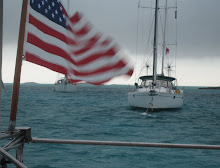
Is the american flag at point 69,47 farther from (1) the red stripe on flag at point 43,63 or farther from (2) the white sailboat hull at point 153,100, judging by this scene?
(2) the white sailboat hull at point 153,100

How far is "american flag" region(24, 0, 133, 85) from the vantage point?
12.5 feet

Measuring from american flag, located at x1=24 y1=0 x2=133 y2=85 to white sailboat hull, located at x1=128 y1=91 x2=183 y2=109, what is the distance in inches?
848

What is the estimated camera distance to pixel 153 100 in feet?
84.3

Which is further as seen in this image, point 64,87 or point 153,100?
point 64,87

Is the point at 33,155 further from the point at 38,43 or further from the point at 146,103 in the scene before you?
the point at 146,103

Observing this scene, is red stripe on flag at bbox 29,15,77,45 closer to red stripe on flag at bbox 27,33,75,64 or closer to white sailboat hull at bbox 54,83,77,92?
red stripe on flag at bbox 27,33,75,64

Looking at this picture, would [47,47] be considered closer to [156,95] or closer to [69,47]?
[69,47]

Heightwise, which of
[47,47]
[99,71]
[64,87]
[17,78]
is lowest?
[17,78]

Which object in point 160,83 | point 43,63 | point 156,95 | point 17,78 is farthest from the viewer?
point 160,83

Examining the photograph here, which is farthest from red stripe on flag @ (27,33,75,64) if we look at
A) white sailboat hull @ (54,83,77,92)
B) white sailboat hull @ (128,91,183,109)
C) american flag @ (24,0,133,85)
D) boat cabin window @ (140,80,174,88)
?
white sailboat hull @ (54,83,77,92)

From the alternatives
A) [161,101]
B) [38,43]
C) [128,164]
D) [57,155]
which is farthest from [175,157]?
[161,101]

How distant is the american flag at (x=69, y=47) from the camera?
3824 millimetres

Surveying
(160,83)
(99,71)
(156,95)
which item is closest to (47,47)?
(99,71)

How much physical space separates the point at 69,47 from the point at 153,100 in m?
22.2
